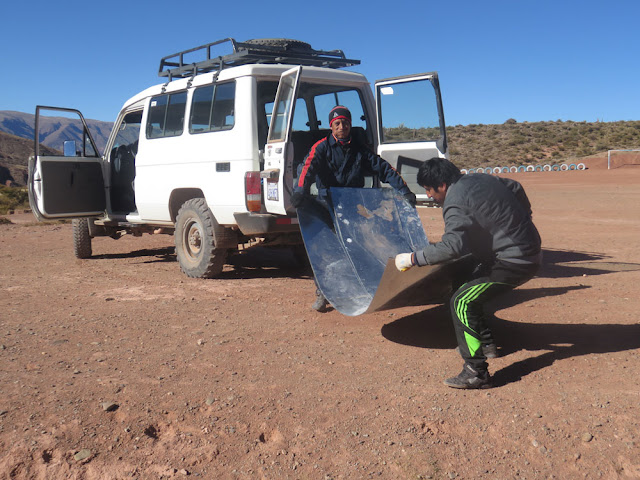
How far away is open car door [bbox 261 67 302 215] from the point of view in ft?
20.9

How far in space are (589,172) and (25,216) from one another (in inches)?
1047

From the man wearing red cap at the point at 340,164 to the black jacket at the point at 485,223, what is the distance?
A: 2.23m

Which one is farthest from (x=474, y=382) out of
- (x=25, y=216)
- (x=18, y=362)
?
(x=25, y=216)

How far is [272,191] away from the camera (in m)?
6.56

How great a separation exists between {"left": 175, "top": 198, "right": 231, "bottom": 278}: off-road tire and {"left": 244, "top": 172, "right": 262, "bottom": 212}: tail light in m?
0.77

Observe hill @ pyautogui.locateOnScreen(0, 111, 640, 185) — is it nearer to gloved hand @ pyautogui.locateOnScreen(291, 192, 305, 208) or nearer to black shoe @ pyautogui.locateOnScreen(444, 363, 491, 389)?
gloved hand @ pyautogui.locateOnScreen(291, 192, 305, 208)

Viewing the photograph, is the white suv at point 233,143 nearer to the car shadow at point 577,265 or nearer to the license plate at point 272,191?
the license plate at point 272,191

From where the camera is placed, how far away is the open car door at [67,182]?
8633mm

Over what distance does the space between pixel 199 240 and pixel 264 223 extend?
1273 millimetres

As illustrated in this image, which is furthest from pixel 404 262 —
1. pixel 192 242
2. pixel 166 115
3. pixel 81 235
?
pixel 81 235

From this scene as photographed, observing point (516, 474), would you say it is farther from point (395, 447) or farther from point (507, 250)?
point (507, 250)

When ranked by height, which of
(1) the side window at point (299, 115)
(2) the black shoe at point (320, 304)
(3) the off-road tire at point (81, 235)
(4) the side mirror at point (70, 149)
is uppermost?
(1) the side window at point (299, 115)

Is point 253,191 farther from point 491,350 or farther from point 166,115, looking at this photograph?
point 491,350

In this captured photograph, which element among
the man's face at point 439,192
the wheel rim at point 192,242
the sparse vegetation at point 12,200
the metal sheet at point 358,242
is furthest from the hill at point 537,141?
the man's face at point 439,192
